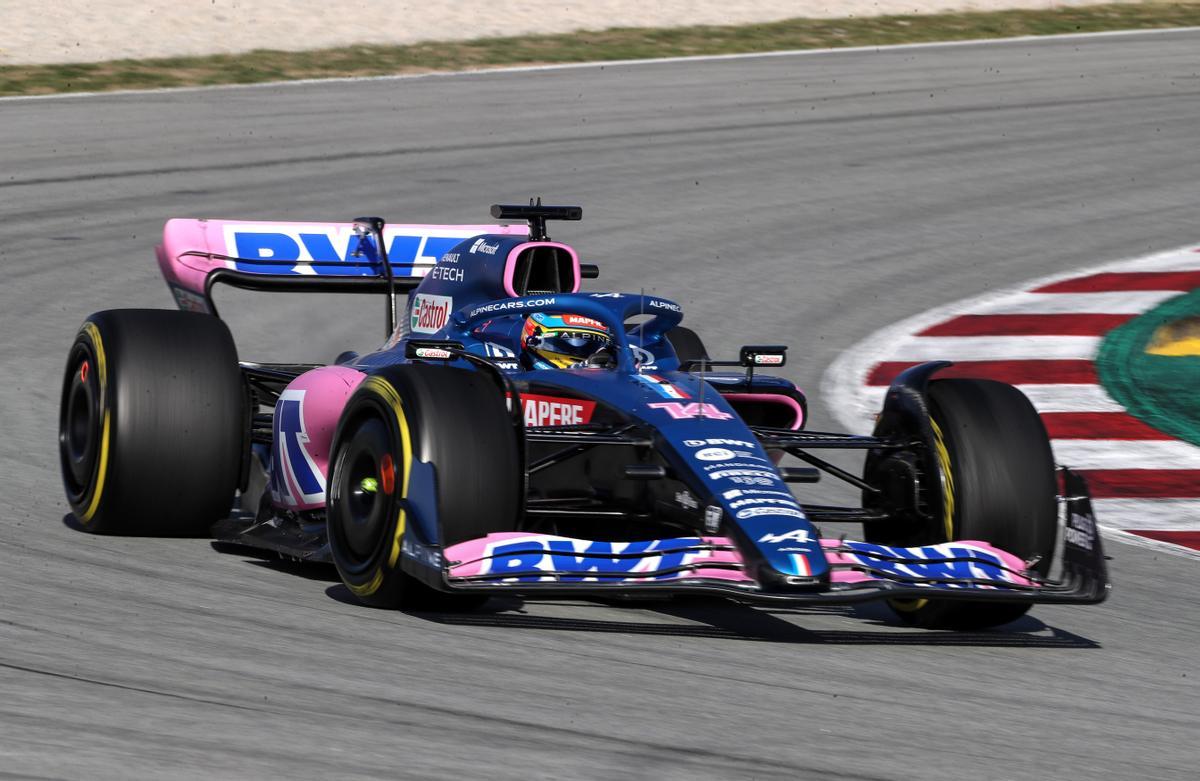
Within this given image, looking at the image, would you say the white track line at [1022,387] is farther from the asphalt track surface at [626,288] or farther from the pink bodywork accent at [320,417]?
the pink bodywork accent at [320,417]

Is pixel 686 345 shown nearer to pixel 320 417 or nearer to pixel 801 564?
pixel 320 417

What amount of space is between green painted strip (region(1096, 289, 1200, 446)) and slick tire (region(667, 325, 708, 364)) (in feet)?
9.84

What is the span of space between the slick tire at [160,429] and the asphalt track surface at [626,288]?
153mm

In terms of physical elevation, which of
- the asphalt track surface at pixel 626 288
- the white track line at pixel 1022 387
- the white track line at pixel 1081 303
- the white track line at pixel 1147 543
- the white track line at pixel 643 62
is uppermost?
the white track line at pixel 643 62

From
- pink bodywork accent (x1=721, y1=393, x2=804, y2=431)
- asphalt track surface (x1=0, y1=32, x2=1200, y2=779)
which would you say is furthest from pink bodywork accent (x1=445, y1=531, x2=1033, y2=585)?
pink bodywork accent (x1=721, y1=393, x2=804, y2=431)

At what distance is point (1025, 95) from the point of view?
70.5 ft

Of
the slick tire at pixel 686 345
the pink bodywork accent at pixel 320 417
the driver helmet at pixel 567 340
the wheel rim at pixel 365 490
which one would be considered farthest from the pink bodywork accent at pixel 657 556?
the slick tire at pixel 686 345

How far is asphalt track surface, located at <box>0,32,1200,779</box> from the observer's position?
4.89m

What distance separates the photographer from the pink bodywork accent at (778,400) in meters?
7.65

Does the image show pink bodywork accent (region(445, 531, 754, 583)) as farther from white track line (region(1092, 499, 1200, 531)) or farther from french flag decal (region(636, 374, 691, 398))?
white track line (region(1092, 499, 1200, 531))

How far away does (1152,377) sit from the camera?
11.7m

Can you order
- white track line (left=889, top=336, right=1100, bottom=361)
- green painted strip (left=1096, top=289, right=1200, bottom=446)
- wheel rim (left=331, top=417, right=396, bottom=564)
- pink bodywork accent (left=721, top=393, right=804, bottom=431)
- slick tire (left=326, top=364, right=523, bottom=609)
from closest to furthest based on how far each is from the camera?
slick tire (left=326, top=364, right=523, bottom=609), wheel rim (left=331, top=417, right=396, bottom=564), pink bodywork accent (left=721, top=393, right=804, bottom=431), green painted strip (left=1096, top=289, right=1200, bottom=446), white track line (left=889, top=336, right=1100, bottom=361)

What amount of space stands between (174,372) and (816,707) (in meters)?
3.34

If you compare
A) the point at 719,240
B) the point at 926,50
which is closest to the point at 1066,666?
the point at 719,240
